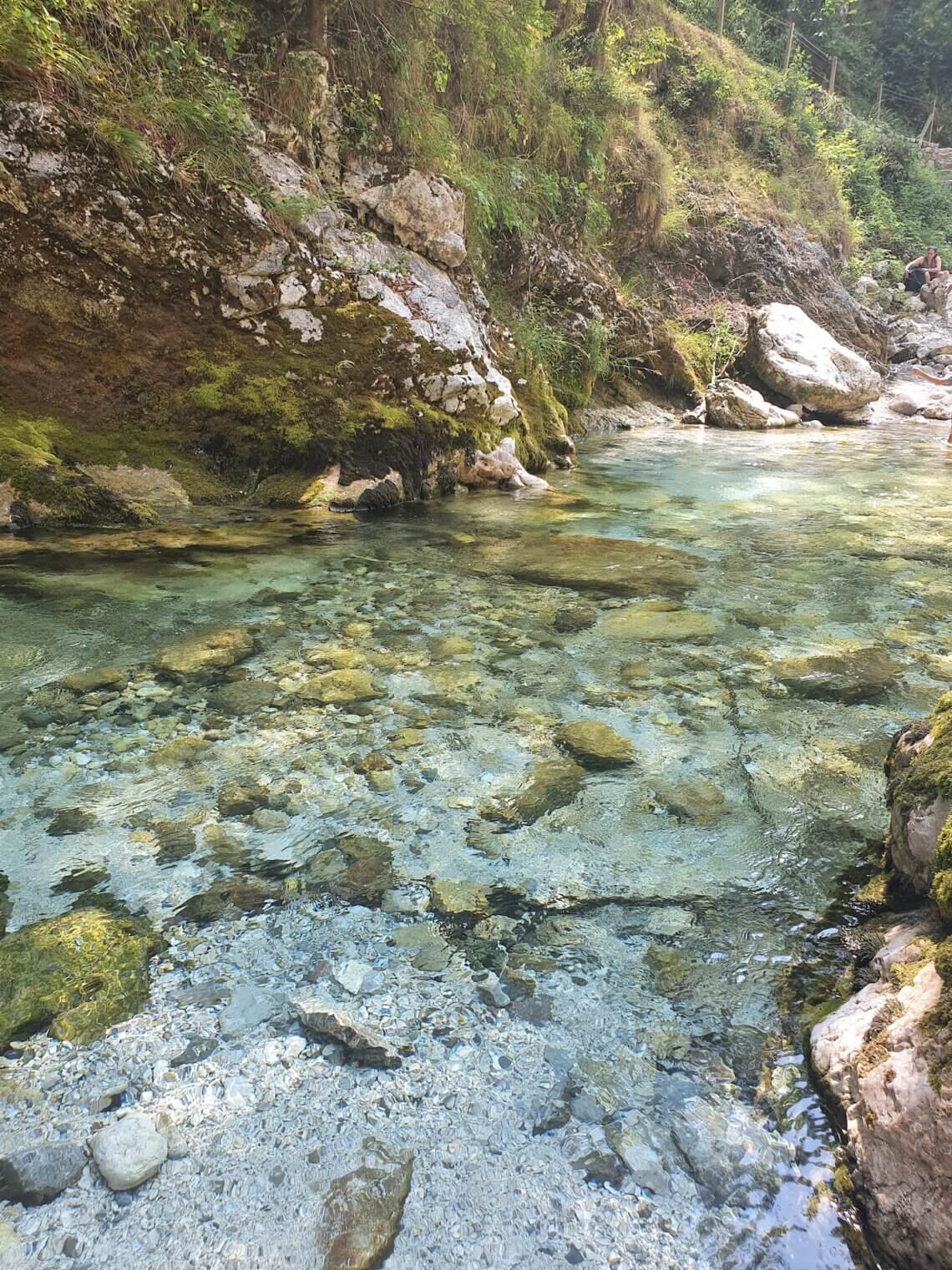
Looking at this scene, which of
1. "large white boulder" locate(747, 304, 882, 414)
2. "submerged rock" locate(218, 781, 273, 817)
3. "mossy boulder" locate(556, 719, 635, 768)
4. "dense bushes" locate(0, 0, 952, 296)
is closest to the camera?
"submerged rock" locate(218, 781, 273, 817)

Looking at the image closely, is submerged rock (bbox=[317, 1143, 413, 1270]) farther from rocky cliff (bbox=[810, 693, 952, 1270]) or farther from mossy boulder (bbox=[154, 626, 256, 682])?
mossy boulder (bbox=[154, 626, 256, 682])

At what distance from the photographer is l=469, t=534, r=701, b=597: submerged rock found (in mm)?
4230

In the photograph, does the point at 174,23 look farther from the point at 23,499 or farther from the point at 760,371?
the point at 760,371

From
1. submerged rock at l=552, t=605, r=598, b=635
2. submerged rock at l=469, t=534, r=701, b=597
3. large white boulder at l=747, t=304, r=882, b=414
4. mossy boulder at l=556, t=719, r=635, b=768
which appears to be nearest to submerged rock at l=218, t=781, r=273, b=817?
mossy boulder at l=556, t=719, r=635, b=768

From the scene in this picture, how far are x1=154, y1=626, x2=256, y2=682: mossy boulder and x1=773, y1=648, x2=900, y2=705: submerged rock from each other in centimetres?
225

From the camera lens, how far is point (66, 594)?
11.9 ft

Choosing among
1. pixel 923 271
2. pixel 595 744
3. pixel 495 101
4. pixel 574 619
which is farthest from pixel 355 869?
pixel 923 271

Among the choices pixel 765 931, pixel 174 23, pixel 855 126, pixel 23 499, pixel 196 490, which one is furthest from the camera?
pixel 855 126

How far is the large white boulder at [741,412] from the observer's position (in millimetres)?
12570

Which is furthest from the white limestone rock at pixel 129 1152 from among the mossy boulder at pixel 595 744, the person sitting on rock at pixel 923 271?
the person sitting on rock at pixel 923 271

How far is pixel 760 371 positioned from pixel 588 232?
14.0 feet

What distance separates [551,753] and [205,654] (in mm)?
1550

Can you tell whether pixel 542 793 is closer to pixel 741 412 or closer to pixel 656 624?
pixel 656 624

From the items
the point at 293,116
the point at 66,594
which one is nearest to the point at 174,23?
the point at 293,116
